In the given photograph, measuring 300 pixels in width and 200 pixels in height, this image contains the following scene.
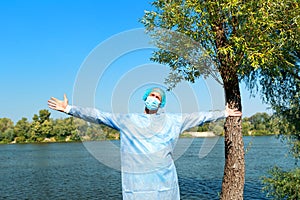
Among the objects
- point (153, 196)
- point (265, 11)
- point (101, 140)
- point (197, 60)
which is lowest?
point (153, 196)

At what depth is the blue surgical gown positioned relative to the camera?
3287 millimetres

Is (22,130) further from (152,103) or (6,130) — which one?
(152,103)

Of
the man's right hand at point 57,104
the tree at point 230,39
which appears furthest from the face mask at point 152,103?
the tree at point 230,39

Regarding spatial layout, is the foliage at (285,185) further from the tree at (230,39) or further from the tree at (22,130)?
the tree at (22,130)

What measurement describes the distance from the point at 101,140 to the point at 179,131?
91cm

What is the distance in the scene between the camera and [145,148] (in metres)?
3.30

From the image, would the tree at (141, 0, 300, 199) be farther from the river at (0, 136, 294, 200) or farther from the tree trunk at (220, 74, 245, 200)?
the river at (0, 136, 294, 200)

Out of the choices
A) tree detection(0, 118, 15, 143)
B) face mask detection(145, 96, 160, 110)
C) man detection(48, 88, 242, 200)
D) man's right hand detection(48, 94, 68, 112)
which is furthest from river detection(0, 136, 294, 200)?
tree detection(0, 118, 15, 143)

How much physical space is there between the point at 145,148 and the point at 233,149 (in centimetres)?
508

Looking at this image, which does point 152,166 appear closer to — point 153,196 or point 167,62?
point 153,196

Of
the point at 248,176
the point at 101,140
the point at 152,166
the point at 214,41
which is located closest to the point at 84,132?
the point at 101,140

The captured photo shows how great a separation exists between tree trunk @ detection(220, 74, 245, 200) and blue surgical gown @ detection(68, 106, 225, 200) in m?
4.75

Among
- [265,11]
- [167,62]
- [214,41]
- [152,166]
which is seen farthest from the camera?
[167,62]

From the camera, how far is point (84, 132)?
3.78m
